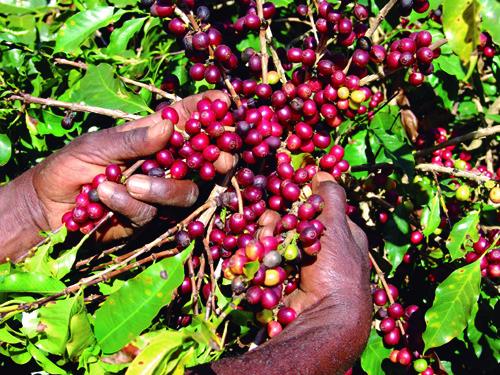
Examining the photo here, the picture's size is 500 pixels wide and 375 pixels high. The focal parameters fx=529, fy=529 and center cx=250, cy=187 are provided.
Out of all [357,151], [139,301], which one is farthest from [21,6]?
[139,301]

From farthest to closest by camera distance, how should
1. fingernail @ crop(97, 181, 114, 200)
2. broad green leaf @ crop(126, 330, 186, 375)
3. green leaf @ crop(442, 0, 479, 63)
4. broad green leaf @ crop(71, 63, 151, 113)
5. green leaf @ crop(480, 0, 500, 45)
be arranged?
broad green leaf @ crop(71, 63, 151, 113), fingernail @ crop(97, 181, 114, 200), broad green leaf @ crop(126, 330, 186, 375), green leaf @ crop(480, 0, 500, 45), green leaf @ crop(442, 0, 479, 63)

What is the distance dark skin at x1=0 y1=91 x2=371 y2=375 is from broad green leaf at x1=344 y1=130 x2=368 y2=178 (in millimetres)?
438

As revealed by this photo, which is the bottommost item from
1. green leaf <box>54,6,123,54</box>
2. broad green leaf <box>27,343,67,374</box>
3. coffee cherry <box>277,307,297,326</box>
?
coffee cherry <box>277,307,297,326</box>

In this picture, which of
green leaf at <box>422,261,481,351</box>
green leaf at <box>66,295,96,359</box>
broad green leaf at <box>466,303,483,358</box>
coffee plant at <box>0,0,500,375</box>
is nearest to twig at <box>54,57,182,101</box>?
coffee plant at <box>0,0,500,375</box>

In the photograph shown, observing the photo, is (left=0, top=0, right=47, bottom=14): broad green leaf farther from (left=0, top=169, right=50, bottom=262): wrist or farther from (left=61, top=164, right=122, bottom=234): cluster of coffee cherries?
(left=61, top=164, right=122, bottom=234): cluster of coffee cherries

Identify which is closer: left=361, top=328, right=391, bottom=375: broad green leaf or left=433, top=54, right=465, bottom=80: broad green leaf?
left=361, top=328, right=391, bottom=375: broad green leaf

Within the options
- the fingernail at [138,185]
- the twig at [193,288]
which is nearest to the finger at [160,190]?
the fingernail at [138,185]

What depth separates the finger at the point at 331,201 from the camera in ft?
6.06

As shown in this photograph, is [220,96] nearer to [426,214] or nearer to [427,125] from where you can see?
[426,214]

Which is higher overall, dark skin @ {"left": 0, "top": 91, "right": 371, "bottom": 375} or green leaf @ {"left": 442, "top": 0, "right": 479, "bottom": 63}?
green leaf @ {"left": 442, "top": 0, "right": 479, "bottom": 63}

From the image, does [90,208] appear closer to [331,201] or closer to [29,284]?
[29,284]

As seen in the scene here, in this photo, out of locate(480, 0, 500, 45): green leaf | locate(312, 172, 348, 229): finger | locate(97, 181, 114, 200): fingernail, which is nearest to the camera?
locate(480, 0, 500, 45): green leaf

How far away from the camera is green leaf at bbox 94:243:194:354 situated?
1504mm

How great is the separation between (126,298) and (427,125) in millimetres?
1924
